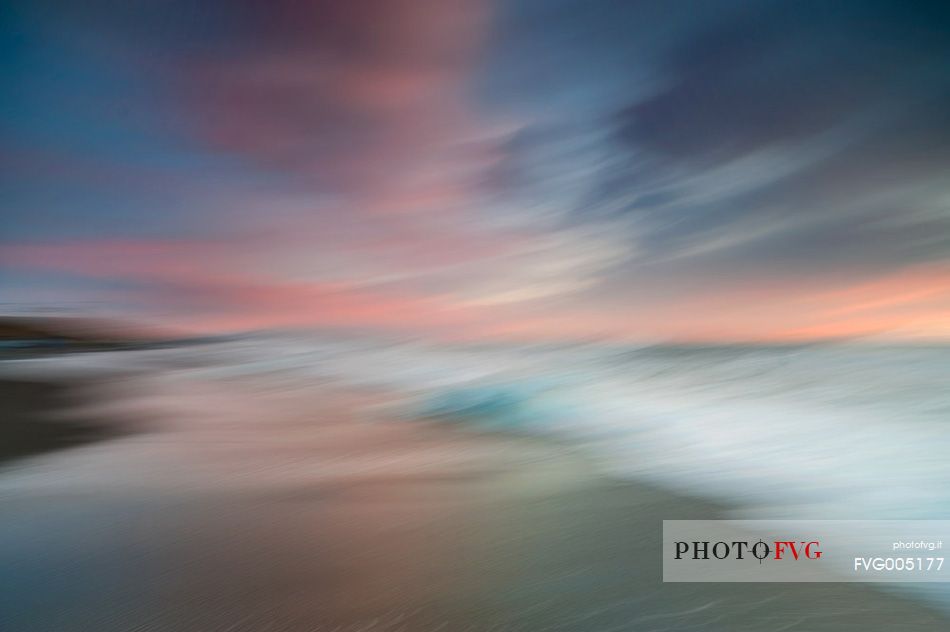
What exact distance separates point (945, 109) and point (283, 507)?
2751 millimetres

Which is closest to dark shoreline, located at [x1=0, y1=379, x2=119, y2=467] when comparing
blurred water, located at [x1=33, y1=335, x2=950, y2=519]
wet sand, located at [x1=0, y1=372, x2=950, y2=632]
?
wet sand, located at [x1=0, y1=372, x2=950, y2=632]

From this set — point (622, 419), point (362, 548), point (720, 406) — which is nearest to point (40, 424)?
point (362, 548)

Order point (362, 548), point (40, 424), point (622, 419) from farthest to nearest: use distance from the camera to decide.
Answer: point (40, 424) < point (622, 419) < point (362, 548)

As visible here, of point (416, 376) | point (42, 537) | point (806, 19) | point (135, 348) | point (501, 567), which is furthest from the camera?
point (135, 348)

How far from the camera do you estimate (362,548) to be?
111 centimetres

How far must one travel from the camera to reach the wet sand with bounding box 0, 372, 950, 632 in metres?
0.90

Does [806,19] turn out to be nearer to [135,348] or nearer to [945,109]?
[945,109]

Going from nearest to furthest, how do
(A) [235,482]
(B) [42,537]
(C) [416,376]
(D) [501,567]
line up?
1. (D) [501,567]
2. (B) [42,537]
3. (A) [235,482]
4. (C) [416,376]

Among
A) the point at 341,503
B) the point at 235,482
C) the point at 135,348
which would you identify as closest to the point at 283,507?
the point at 341,503

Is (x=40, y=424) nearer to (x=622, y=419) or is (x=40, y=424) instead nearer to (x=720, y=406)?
(x=622, y=419)

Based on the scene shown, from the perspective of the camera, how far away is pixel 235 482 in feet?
4.78

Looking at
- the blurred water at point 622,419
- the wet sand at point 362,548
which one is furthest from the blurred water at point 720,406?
the wet sand at point 362,548

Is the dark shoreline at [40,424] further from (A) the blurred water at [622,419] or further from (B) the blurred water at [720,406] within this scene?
(B) the blurred water at [720,406]

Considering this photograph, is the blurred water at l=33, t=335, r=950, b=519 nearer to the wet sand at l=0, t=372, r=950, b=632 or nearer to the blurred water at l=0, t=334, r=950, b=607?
the blurred water at l=0, t=334, r=950, b=607
